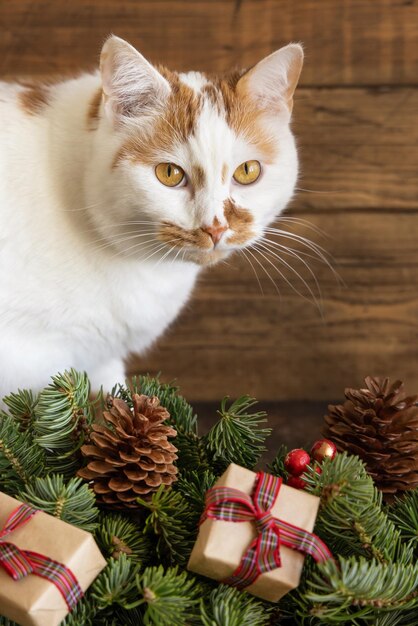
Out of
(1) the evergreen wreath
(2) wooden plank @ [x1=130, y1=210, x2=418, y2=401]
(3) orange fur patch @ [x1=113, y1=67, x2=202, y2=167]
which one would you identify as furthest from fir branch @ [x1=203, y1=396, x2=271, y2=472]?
(2) wooden plank @ [x1=130, y1=210, x2=418, y2=401]

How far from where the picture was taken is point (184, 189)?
0.80m

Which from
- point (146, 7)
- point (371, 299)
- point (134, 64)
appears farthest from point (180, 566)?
point (146, 7)

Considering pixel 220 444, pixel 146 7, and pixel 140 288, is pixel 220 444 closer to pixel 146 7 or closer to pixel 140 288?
pixel 140 288

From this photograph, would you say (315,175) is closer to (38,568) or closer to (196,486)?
(196,486)

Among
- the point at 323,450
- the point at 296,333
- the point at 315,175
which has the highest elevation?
the point at 315,175

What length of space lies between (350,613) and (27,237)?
1.87 feet

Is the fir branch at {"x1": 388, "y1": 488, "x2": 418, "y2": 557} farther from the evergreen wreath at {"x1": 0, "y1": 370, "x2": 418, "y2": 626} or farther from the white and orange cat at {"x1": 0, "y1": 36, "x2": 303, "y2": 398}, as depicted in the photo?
the white and orange cat at {"x1": 0, "y1": 36, "x2": 303, "y2": 398}

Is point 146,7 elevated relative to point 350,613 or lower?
elevated

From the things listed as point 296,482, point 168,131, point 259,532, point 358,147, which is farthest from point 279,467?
point 358,147

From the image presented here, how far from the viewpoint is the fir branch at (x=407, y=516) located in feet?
1.95

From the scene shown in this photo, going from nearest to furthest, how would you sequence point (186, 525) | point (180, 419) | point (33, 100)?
point (186, 525), point (180, 419), point (33, 100)

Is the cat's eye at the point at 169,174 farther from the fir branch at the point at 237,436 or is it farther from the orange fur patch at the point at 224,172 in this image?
the fir branch at the point at 237,436

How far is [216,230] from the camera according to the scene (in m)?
0.77

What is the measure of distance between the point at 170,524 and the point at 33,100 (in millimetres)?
601
